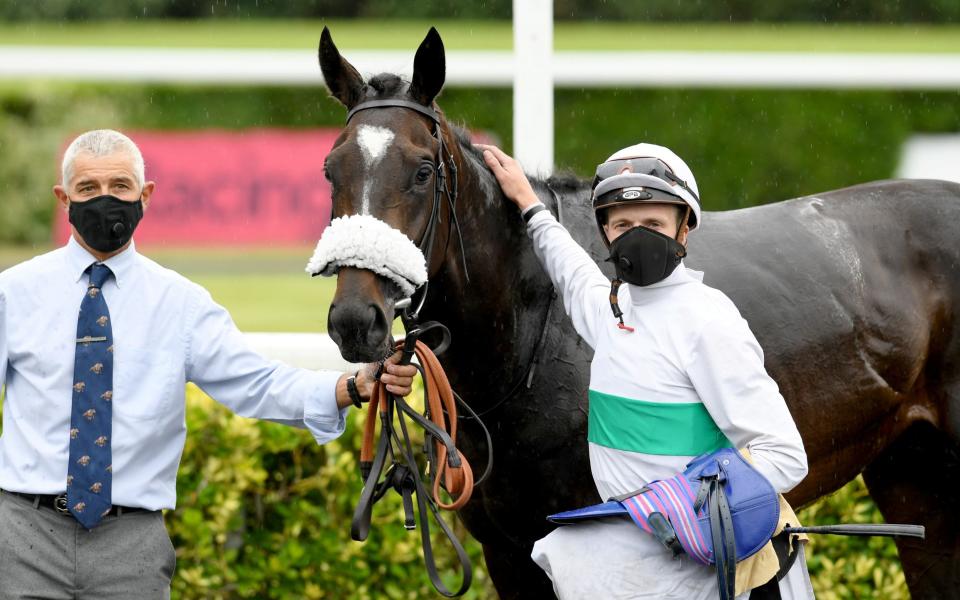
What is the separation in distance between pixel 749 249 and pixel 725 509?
1435mm

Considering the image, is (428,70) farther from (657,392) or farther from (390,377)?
(657,392)

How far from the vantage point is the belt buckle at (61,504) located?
2678mm

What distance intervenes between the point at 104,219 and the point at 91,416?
44 centimetres

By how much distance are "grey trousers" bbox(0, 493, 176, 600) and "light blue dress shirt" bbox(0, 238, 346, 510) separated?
63mm

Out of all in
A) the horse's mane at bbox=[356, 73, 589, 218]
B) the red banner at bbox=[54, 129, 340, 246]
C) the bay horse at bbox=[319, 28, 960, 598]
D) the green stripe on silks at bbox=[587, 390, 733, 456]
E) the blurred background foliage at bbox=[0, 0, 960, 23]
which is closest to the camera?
the green stripe on silks at bbox=[587, 390, 733, 456]

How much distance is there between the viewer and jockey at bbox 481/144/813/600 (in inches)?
93.3

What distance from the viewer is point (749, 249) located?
11.8 ft

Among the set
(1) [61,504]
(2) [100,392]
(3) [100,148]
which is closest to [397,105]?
(3) [100,148]

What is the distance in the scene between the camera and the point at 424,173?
2740 mm

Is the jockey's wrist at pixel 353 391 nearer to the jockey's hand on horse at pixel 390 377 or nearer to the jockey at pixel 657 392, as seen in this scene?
the jockey's hand on horse at pixel 390 377

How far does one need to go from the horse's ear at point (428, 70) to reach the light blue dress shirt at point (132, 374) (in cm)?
72

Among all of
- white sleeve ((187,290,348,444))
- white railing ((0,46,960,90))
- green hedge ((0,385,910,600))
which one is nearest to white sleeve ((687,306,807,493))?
white sleeve ((187,290,348,444))

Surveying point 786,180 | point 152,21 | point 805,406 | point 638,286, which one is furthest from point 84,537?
point 152,21

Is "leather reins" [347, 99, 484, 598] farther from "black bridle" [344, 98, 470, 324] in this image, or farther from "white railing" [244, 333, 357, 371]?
"white railing" [244, 333, 357, 371]
